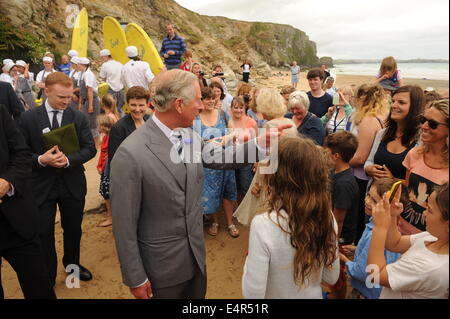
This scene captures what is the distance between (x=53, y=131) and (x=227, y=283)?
2.19m

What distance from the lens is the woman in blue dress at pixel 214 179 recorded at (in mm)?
3633

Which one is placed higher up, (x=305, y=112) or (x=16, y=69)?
(x=16, y=69)

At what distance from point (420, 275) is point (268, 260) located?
0.61 m

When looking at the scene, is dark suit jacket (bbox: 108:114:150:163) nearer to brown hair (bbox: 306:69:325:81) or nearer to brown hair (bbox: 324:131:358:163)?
brown hair (bbox: 324:131:358:163)

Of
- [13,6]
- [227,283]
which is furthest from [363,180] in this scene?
[13,6]

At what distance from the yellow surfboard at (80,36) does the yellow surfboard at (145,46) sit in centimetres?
198

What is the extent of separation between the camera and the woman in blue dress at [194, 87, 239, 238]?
11.9 ft

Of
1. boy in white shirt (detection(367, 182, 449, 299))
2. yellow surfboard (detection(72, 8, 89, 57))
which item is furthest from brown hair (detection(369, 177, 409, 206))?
yellow surfboard (detection(72, 8, 89, 57))

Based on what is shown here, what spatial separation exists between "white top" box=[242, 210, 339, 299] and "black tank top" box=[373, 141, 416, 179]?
170 centimetres

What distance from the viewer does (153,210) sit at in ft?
5.73

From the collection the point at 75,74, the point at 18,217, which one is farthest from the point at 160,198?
the point at 75,74

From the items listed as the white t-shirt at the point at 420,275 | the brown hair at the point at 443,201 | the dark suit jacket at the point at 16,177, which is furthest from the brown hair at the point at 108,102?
the brown hair at the point at 443,201
